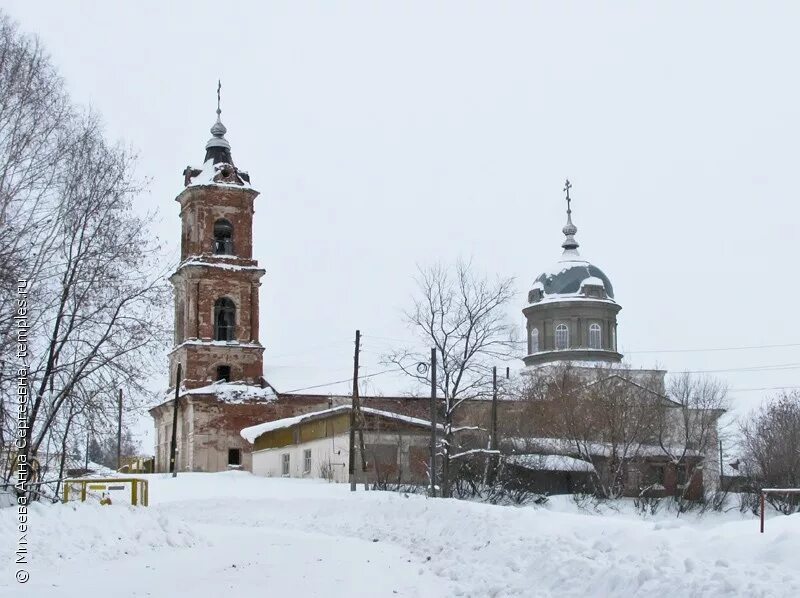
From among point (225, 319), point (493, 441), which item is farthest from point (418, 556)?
point (225, 319)

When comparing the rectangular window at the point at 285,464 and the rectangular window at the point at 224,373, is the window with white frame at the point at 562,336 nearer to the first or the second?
the rectangular window at the point at 224,373

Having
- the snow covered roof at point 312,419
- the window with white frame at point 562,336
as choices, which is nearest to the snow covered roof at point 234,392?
the snow covered roof at point 312,419

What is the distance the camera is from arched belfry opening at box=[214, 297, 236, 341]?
5988 centimetres

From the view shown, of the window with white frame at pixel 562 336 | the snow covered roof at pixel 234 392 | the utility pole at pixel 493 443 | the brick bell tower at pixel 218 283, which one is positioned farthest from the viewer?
the window with white frame at pixel 562 336

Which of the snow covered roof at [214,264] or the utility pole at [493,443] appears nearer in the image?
the utility pole at [493,443]

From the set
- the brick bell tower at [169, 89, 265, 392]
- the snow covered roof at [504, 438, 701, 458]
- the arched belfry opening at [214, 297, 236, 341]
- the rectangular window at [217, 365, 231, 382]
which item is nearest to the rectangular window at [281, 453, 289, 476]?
the brick bell tower at [169, 89, 265, 392]

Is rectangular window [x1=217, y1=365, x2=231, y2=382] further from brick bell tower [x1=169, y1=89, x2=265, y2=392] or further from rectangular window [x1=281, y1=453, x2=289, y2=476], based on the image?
rectangular window [x1=281, y1=453, x2=289, y2=476]

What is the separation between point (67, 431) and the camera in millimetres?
20250

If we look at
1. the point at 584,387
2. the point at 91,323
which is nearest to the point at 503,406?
the point at 584,387

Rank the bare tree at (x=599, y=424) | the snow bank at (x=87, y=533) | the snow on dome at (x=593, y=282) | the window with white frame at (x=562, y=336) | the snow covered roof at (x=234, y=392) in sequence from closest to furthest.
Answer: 1. the snow bank at (x=87, y=533)
2. the bare tree at (x=599, y=424)
3. the snow covered roof at (x=234, y=392)
4. the window with white frame at (x=562, y=336)
5. the snow on dome at (x=593, y=282)

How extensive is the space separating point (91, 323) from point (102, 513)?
367 cm

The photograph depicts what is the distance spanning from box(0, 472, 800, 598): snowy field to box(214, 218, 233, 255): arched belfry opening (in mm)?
36203

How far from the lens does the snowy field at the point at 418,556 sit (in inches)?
472

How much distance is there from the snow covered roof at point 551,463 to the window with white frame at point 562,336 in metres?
18.2
